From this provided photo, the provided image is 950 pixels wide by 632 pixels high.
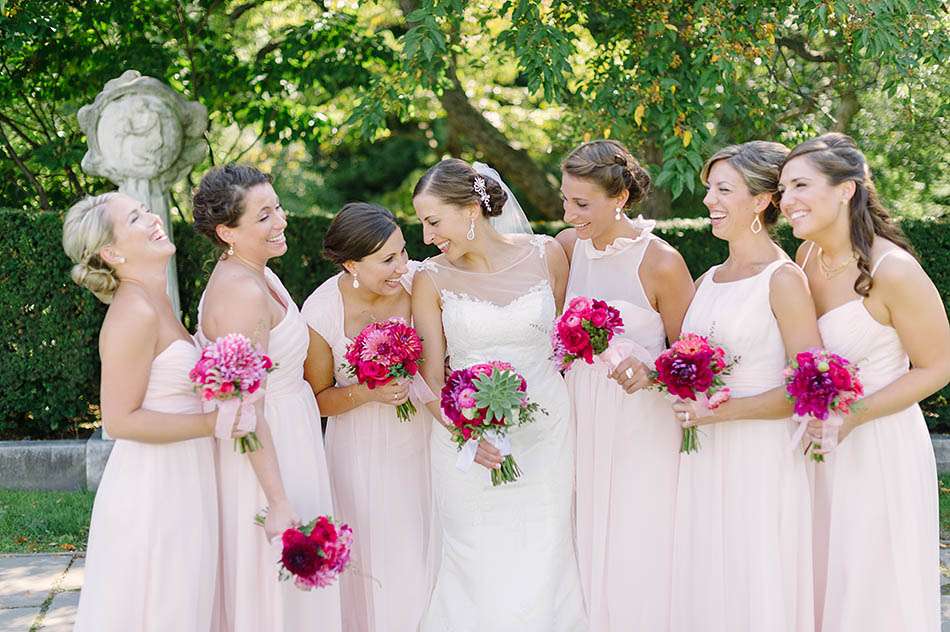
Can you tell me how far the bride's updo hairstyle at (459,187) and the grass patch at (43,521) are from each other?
11.7 feet

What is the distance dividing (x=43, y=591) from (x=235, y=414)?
273cm

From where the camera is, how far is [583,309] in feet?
14.5

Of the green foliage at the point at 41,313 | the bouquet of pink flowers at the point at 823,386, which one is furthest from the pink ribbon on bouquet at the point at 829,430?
the green foliage at the point at 41,313

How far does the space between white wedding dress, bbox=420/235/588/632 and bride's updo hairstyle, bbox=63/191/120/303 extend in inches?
56.1

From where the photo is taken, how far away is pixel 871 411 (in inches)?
164

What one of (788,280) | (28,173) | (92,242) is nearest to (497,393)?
(788,280)

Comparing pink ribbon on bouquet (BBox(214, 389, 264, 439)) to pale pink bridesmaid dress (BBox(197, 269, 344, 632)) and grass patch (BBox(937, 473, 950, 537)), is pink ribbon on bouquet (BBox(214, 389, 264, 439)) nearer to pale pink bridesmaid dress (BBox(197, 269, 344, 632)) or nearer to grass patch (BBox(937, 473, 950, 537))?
pale pink bridesmaid dress (BBox(197, 269, 344, 632))

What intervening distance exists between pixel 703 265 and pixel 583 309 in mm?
4597

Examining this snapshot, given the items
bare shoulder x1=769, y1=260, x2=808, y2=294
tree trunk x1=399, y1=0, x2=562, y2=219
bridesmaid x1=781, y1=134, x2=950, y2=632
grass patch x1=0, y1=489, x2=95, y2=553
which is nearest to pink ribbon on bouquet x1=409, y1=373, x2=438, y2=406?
bare shoulder x1=769, y1=260, x2=808, y2=294

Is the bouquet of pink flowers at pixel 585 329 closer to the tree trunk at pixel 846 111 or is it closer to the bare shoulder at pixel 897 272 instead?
the bare shoulder at pixel 897 272

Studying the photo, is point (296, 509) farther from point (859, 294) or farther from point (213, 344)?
point (859, 294)

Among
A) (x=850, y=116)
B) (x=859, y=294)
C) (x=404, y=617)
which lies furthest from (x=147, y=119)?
(x=850, y=116)

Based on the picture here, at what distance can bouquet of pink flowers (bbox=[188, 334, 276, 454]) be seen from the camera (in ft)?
12.5

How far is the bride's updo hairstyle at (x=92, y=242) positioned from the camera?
4.01 metres
